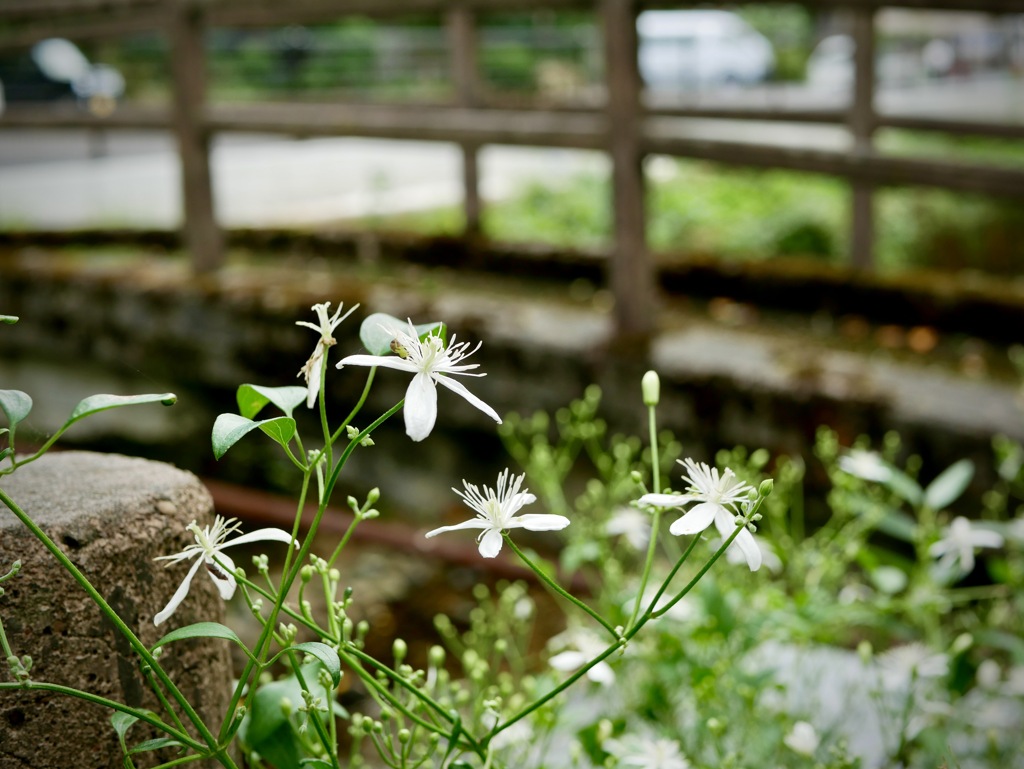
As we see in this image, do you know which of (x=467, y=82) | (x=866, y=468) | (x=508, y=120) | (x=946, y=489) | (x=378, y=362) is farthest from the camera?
(x=467, y=82)

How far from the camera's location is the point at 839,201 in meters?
7.65

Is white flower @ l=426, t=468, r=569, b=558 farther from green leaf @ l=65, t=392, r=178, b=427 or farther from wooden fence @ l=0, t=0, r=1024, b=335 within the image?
wooden fence @ l=0, t=0, r=1024, b=335

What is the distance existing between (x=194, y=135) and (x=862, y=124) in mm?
2462

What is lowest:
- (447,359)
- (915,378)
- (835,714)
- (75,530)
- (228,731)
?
(835,714)

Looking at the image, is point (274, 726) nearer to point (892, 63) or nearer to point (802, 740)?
point (802, 740)

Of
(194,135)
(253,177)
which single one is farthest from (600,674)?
(253,177)

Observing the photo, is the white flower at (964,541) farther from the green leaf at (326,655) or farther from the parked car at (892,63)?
the parked car at (892,63)

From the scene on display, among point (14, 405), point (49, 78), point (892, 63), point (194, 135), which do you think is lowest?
point (14, 405)

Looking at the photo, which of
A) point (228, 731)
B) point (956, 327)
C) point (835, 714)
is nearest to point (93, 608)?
point (228, 731)

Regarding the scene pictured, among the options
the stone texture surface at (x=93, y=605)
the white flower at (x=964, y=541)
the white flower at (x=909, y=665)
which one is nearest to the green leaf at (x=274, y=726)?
the stone texture surface at (x=93, y=605)

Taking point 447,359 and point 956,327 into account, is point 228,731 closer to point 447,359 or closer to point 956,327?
point 447,359

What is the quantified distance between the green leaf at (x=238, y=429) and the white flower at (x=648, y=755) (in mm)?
544

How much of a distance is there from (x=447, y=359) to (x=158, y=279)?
11.1 feet

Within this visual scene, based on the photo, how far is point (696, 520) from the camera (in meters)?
0.79
